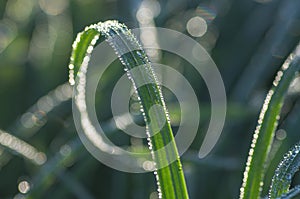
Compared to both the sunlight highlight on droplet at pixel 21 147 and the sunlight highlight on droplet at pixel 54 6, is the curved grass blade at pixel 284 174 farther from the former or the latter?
the sunlight highlight on droplet at pixel 54 6

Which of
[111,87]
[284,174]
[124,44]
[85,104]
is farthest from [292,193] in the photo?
[111,87]

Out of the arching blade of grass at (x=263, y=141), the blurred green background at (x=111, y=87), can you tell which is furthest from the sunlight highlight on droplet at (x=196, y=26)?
the arching blade of grass at (x=263, y=141)

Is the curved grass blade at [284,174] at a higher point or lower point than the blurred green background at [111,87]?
lower

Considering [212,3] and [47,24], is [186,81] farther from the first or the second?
[47,24]

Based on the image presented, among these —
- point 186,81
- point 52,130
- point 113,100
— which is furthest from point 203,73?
point 52,130

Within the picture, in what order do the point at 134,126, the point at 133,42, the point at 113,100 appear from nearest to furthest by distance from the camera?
the point at 133,42 → the point at 134,126 → the point at 113,100

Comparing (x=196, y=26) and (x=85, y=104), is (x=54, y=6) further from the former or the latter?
(x=85, y=104)

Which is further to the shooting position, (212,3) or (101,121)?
(212,3)
